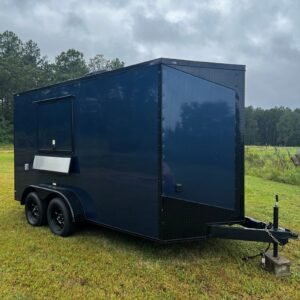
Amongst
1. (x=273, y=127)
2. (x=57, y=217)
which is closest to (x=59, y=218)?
(x=57, y=217)

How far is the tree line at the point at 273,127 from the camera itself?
8805 cm

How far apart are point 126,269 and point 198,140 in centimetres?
183

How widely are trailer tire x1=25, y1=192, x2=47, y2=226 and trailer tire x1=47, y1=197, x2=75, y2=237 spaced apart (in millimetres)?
244

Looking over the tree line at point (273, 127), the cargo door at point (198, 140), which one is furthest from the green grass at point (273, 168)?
the tree line at point (273, 127)

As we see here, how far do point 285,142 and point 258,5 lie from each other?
78858 mm

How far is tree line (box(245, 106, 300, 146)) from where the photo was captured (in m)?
88.1

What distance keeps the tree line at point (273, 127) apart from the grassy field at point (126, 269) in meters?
82.7

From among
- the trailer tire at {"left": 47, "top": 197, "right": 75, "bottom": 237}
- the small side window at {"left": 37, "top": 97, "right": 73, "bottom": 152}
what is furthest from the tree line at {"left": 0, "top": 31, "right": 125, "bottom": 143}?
the trailer tire at {"left": 47, "top": 197, "right": 75, "bottom": 237}

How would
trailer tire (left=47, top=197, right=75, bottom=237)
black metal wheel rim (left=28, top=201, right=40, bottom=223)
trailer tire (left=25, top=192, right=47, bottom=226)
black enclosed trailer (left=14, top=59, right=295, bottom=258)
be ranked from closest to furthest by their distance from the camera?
black enclosed trailer (left=14, top=59, right=295, bottom=258)
trailer tire (left=47, top=197, right=75, bottom=237)
trailer tire (left=25, top=192, right=47, bottom=226)
black metal wheel rim (left=28, top=201, right=40, bottom=223)

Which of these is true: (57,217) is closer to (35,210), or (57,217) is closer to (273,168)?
(35,210)

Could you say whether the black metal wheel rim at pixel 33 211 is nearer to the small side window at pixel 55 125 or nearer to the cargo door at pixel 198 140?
the small side window at pixel 55 125

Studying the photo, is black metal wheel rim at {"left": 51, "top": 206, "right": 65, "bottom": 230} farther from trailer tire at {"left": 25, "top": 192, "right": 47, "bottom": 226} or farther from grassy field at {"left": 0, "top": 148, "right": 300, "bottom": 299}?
trailer tire at {"left": 25, "top": 192, "right": 47, "bottom": 226}

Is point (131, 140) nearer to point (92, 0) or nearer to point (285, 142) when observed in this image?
point (92, 0)

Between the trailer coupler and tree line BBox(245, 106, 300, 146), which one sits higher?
tree line BBox(245, 106, 300, 146)
